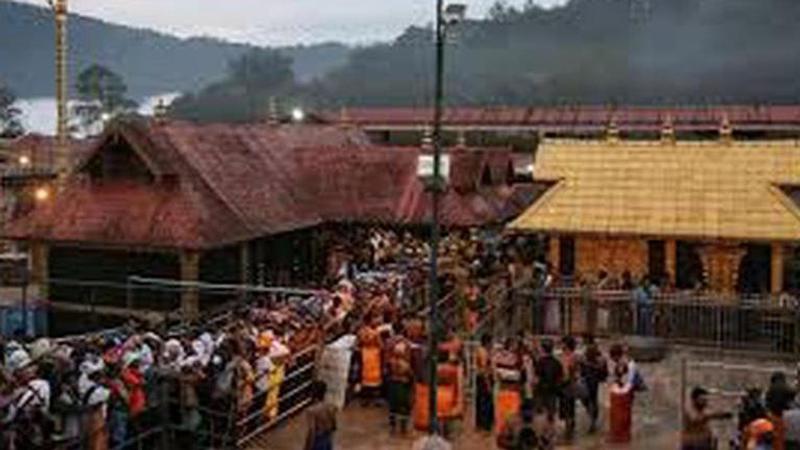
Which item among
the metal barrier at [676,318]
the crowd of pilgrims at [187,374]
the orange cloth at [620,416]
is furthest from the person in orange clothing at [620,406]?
the metal barrier at [676,318]

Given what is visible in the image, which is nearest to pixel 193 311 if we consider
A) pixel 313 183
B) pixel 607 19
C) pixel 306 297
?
pixel 306 297

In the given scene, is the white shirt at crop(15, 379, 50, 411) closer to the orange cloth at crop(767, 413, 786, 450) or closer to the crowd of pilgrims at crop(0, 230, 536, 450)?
the crowd of pilgrims at crop(0, 230, 536, 450)

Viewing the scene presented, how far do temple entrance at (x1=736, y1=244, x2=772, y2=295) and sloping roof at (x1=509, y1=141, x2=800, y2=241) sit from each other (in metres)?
0.61

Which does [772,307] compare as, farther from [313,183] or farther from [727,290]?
[313,183]

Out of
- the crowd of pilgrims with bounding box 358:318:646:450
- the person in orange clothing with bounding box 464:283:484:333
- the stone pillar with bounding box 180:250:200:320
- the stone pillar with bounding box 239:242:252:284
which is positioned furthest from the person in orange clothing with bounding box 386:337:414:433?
the stone pillar with bounding box 239:242:252:284

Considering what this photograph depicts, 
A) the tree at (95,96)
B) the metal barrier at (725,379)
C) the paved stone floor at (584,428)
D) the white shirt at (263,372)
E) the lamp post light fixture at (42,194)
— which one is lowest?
the paved stone floor at (584,428)

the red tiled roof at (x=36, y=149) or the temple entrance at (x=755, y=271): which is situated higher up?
the red tiled roof at (x=36, y=149)

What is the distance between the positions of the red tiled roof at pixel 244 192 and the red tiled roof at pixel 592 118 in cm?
1893

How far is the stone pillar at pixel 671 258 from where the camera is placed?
2359cm

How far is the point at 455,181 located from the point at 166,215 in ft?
25.4

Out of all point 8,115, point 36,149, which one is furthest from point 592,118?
point 8,115

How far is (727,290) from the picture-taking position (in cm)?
2302

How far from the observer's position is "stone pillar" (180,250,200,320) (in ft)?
75.2

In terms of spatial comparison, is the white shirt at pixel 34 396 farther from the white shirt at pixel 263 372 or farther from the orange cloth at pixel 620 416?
the orange cloth at pixel 620 416
